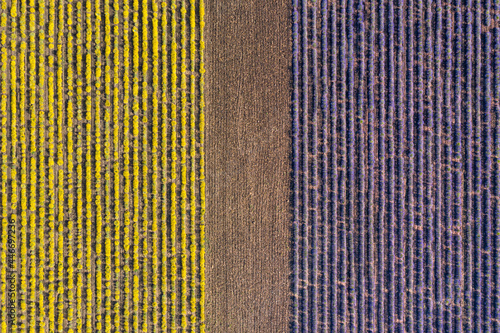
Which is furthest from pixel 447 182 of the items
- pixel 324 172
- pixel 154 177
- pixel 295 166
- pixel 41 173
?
pixel 41 173

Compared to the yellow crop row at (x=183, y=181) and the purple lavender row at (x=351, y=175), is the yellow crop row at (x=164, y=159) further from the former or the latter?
the purple lavender row at (x=351, y=175)

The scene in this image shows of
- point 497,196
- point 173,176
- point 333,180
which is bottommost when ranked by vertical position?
point 497,196

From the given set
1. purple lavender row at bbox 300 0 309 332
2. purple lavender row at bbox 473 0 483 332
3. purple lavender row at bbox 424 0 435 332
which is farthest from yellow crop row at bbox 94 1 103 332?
purple lavender row at bbox 473 0 483 332

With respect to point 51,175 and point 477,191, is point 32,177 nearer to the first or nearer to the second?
point 51,175

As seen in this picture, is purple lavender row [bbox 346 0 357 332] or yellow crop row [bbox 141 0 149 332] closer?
yellow crop row [bbox 141 0 149 332]

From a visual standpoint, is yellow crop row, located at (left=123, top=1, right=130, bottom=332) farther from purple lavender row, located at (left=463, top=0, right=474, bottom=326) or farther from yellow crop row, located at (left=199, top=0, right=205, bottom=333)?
purple lavender row, located at (left=463, top=0, right=474, bottom=326)

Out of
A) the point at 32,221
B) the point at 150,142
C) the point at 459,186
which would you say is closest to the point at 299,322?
the point at 459,186

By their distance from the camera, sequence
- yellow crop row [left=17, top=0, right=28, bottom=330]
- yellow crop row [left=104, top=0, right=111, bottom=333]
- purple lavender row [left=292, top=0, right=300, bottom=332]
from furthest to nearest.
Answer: purple lavender row [left=292, top=0, right=300, bottom=332] < yellow crop row [left=104, top=0, right=111, bottom=333] < yellow crop row [left=17, top=0, right=28, bottom=330]
